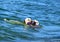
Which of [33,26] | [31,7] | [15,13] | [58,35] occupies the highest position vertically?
[31,7]

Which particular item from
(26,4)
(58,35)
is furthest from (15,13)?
(58,35)

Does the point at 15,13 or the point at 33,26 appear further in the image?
the point at 15,13

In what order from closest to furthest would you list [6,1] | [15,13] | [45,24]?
[45,24], [15,13], [6,1]

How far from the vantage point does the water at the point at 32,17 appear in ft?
14.7

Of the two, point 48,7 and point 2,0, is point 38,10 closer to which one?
point 48,7

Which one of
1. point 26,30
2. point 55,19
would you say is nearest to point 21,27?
point 26,30

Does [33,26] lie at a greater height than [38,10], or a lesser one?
lesser

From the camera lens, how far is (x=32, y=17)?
6.46 meters

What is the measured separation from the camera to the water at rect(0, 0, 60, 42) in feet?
14.7

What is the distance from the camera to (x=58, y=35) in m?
4.65

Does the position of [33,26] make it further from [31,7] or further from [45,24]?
[31,7]

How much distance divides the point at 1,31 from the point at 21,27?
0.57 metres

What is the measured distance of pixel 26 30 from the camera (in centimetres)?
501

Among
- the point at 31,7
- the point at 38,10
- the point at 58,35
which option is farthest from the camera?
the point at 31,7
